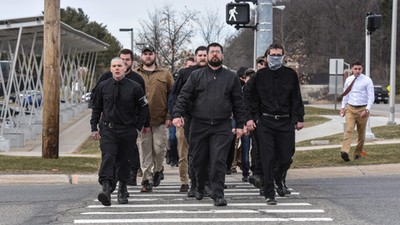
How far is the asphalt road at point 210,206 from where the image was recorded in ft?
26.2

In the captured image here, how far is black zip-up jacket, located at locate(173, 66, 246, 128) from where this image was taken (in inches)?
354

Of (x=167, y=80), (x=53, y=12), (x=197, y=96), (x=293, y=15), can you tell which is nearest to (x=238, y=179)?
(x=167, y=80)

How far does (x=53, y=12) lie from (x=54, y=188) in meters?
4.71

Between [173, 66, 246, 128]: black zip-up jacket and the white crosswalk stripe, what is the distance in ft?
3.71

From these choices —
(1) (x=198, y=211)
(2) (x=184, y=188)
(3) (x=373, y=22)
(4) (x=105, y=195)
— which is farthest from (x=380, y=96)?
(4) (x=105, y=195)

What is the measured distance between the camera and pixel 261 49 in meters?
13.6

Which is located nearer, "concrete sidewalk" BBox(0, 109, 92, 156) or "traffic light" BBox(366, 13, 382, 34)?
"traffic light" BBox(366, 13, 382, 34)

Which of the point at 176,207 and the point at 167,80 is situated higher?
the point at 167,80

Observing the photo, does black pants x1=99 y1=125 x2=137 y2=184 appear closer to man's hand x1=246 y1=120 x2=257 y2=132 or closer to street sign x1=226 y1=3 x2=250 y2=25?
man's hand x1=246 y1=120 x2=257 y2=132

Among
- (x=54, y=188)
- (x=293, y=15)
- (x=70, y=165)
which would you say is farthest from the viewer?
(x=293, y=15)

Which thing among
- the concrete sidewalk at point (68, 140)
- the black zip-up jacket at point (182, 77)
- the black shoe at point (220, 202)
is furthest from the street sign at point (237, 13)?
the concrete sidewalk at point (68, 140)

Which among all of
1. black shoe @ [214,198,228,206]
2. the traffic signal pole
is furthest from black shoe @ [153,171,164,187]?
the traffic signal pole

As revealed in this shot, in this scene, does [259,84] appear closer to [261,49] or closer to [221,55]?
[221,55]

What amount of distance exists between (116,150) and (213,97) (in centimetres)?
146
